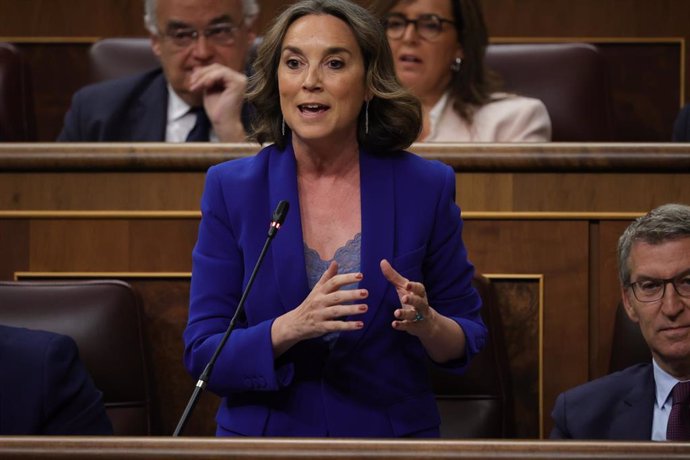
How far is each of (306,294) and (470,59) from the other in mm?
840

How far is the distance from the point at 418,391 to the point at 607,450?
287mm

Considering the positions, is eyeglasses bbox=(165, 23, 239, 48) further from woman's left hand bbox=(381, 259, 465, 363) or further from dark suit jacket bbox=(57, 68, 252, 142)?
woman's left hand bbox=(381, 259, 465, 363)

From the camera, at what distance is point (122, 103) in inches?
73.8

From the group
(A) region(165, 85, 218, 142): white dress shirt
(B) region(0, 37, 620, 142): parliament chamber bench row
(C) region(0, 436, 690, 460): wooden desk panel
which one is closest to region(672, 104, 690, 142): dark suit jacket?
(B) region(0, 37, 620, 142): parliament chamber bench row

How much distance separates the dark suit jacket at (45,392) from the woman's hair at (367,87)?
316mm

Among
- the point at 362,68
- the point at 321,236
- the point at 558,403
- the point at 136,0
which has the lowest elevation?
the point at 558,403

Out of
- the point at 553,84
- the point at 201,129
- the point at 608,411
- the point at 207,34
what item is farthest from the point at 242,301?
the point at 553,84

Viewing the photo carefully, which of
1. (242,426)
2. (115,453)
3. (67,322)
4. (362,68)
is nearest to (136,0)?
(67,322)

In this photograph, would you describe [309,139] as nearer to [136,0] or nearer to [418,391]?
[418,391]

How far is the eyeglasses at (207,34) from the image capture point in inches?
75.3

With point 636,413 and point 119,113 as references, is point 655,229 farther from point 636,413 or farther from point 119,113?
point 119,113

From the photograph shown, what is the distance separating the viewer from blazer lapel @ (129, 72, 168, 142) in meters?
1.85

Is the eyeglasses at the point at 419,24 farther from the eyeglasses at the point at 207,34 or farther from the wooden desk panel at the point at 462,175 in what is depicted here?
the wooden desk panel at the point at 462,175

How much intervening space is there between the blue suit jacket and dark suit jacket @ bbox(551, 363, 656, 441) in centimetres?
24
